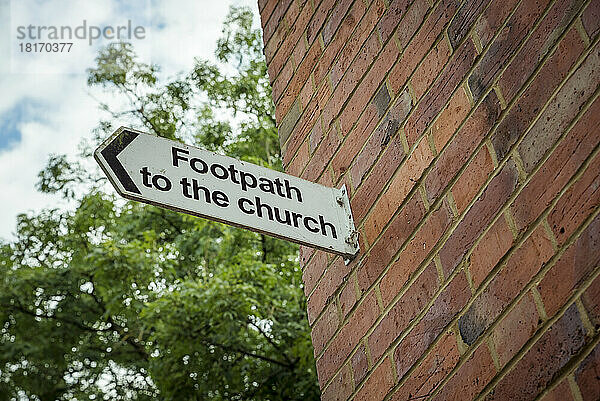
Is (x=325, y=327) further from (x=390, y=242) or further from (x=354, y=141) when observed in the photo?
(x=354, y=141)

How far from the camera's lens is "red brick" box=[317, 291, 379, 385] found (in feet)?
5.77

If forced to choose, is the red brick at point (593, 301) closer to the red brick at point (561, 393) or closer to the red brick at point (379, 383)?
the red brick at point (561, 393)

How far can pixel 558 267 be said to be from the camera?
126cm

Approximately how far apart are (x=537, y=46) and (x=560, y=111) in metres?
0.19

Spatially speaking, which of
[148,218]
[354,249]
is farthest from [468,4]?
[148,218]

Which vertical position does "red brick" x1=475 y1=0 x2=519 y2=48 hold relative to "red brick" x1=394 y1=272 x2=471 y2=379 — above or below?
above

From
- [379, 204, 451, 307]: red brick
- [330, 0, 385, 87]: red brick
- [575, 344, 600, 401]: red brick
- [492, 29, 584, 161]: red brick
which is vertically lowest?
[575, 344, 600, 401]: red brick

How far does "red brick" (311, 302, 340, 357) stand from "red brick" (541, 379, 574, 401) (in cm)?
78

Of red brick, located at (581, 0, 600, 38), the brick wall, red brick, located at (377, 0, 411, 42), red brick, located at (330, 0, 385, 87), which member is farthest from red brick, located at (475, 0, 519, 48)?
red brick, located at (330, 0, 385, 87)

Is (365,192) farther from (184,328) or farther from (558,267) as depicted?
(184,328)

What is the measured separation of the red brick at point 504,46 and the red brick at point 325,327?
74 cm

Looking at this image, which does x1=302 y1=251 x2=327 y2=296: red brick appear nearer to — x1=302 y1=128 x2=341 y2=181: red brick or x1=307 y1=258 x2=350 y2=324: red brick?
x1=307 y1=258 x2=350 y2=324: red brick

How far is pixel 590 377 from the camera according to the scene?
3.71ft

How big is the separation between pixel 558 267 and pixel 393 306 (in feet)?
1.65
